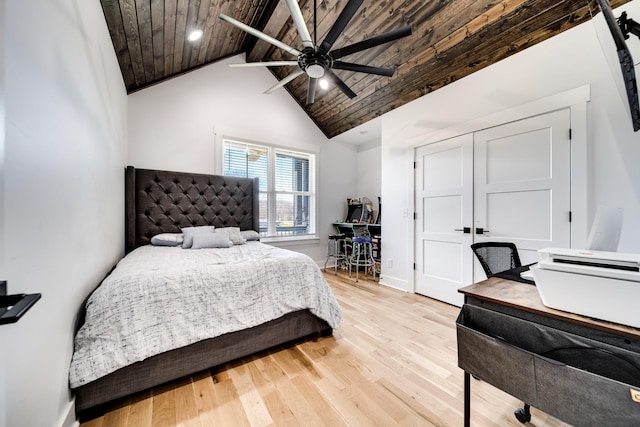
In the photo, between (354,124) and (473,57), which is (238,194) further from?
(473,57)

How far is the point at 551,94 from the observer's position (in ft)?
7.29

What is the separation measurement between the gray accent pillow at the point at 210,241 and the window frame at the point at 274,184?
49.0 inches

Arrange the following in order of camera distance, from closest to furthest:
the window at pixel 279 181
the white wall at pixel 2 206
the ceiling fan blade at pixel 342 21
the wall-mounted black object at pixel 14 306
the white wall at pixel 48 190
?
the wall-mounted black object at pixel 14 306
the white wall at pixel 2 206
the white wall at pixel 48 190
the ceiling fan blade at pixel 342 21
the window at pixel 279 181

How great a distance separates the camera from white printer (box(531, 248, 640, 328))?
2.51 feet

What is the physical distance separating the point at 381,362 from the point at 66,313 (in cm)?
200

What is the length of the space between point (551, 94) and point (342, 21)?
2107 mm

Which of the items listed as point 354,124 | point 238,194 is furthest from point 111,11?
point 354,124

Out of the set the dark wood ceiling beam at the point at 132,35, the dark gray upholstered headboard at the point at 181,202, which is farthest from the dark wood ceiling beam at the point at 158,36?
the dark gray upholstered headboard at the point at 181,202

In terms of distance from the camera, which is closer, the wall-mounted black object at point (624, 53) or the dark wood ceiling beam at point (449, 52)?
the wall-mounted black object at point (624, 53)

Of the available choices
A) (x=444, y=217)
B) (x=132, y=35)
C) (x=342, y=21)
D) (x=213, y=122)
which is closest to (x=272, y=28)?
(x=213, y=122)

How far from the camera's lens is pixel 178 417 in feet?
4.39

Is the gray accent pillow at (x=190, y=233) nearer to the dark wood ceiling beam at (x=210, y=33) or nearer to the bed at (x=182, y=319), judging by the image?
the bed at (x=182, y=319)

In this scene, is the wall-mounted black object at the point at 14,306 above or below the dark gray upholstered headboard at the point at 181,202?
below

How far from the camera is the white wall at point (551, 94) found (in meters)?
1.84
